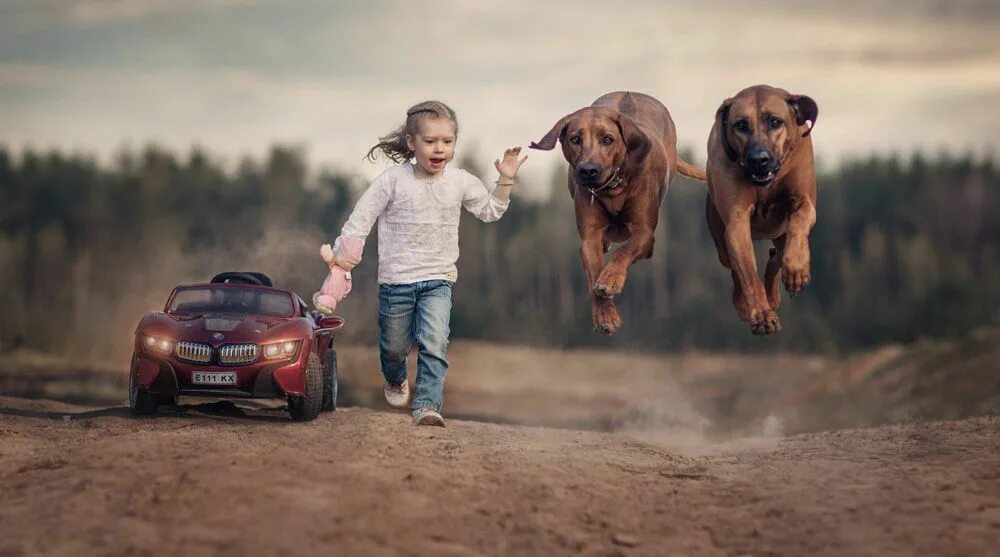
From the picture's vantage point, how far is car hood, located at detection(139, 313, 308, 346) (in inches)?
522

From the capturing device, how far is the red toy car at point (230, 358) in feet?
43.3

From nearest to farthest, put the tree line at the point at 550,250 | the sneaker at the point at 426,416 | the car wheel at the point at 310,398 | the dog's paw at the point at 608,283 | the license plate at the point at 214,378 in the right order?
the dog's paw at the point at 608,283
the sneaker at the point at 426,416
the license plate at the point at 214,378
the car wheel at the point at 310,398
the tree line at the point at 550,250

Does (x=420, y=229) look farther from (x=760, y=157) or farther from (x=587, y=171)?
(x=760, y=157)

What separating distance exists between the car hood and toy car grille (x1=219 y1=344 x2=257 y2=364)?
5 cm

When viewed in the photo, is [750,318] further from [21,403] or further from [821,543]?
[21,403]

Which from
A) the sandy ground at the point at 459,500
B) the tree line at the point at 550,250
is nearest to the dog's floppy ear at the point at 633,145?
the sandy ground at the point at 459,500

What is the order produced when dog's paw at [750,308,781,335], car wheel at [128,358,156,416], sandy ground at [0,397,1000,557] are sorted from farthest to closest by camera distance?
car wheel at [128,358,156,416]
dog's paw at [750,308,781,335]
sandy ground at [0,397,1000,557]

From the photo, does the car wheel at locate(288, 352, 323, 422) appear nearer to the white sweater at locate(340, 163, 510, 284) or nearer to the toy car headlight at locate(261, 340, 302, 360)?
the toy car headlight at locate(261, 340, 302, 360)

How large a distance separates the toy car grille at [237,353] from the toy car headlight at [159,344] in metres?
0.55

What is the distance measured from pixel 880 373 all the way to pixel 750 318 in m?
42.3

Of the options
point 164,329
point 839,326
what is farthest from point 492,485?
point 839,326

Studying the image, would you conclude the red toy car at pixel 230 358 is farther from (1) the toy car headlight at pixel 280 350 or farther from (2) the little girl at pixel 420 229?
(2) the little girl at pixel 420 229

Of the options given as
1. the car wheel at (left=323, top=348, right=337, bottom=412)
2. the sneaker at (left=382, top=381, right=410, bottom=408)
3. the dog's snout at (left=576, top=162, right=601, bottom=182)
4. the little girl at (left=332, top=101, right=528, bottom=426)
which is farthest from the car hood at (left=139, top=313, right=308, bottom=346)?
the dog's snout at (left=576, top=162, right=601, bottom=182)

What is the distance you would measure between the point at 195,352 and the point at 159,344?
1.33ft
